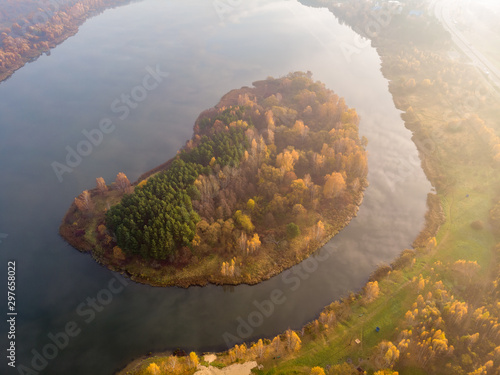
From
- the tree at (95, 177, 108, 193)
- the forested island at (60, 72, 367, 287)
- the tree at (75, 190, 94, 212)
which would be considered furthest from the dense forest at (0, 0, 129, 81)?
the forested island at (60, 72, 367, 287)

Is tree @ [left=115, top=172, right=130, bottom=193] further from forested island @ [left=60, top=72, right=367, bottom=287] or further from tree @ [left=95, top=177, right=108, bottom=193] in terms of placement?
tree @ [left=95, top=177, right=108, bottom=193]

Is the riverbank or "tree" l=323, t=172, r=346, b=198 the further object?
"tree" l=323, t=172, r=346, b=198

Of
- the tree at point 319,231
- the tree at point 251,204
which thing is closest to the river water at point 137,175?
the tree at point 319,231

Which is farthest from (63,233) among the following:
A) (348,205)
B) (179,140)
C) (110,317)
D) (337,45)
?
(337,45)

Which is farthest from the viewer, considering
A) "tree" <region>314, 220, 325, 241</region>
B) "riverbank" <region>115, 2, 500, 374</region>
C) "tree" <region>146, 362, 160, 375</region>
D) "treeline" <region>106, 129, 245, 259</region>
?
"tree" <region>314, 220, 325, 241</region>

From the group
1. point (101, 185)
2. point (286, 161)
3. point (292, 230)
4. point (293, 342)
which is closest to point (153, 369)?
point (293, 342)

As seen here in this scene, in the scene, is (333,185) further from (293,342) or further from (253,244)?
(293,342)
